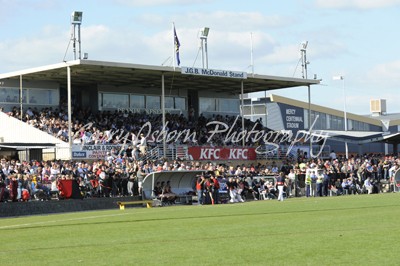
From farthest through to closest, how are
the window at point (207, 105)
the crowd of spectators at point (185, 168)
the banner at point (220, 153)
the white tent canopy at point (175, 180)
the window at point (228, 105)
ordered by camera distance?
the window at point (228, 105), the window at point (207, 105), the banner at point (220, 153), the white tent canopy at point (175, 180), the crowd of spectators at point (185, 168)

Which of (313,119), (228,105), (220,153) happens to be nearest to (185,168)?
(220,153)

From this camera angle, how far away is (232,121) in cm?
6412

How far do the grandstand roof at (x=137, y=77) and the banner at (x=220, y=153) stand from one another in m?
5.34

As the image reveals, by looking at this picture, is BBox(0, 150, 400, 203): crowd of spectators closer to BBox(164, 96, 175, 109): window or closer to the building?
BBox(164, 96, 175, 109): window

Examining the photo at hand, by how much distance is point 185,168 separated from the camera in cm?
4431

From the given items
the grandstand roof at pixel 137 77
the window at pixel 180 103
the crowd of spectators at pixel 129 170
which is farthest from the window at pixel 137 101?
the window at pixel 180 103

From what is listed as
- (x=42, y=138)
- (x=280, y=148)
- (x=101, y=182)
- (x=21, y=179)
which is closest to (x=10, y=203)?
(x=21, y=179)

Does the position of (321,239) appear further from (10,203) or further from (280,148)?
(280,148)

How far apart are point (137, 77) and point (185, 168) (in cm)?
1316

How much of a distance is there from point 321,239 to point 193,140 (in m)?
41.5

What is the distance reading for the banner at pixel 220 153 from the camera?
176 ft

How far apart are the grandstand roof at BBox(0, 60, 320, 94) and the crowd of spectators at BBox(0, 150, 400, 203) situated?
5.71m

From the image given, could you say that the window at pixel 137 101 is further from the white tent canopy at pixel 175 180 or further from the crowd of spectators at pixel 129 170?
the white tent canopy at pixel 175 180

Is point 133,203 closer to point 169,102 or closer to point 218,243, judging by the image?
point 218,243
